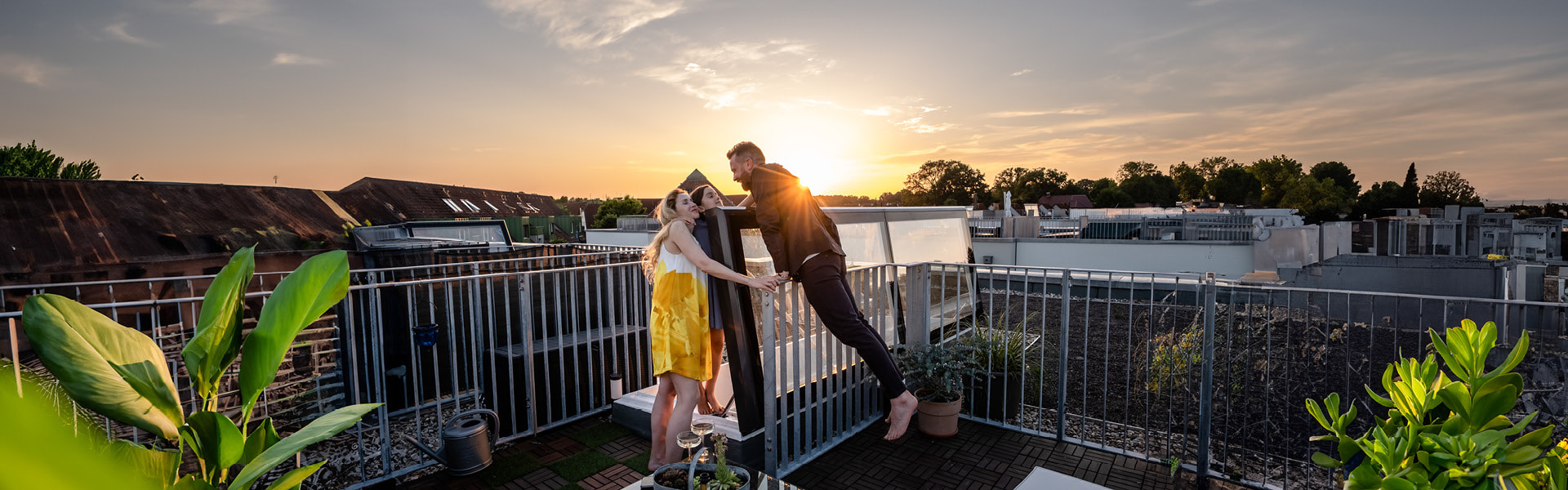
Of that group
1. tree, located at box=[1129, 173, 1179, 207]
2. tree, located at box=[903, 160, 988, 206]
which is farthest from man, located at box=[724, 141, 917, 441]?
tree, located at box=[1129, 173, 1179, 207]

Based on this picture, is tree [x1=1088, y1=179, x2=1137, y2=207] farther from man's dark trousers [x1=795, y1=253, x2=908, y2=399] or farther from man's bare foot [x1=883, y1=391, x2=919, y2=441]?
man's dark trousers [x1=795, y1=253, x2=908, y2=399]

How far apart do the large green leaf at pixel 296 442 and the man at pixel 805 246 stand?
2367 millimetres

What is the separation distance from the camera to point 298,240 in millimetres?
10305

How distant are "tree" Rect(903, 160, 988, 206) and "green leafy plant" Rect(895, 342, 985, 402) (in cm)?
7241

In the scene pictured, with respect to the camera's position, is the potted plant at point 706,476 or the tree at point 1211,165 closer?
the potted plant at point 706,476

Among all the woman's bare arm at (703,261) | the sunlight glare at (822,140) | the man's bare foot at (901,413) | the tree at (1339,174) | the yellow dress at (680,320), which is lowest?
the man's bare foot at (901,413)

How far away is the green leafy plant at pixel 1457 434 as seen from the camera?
1.10 meters

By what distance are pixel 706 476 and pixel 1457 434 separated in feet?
6.92

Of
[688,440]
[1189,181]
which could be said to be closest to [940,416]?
[688,440]

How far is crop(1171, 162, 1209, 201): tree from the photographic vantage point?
3027 inches

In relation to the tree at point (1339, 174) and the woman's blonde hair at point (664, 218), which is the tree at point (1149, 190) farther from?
the woman's blonde hair at point (664, 218)

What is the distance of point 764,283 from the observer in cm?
314

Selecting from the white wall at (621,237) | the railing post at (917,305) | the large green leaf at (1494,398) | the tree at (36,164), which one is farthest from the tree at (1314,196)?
the tree at (36,164)

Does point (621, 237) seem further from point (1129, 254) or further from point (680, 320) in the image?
point (680, 320)
